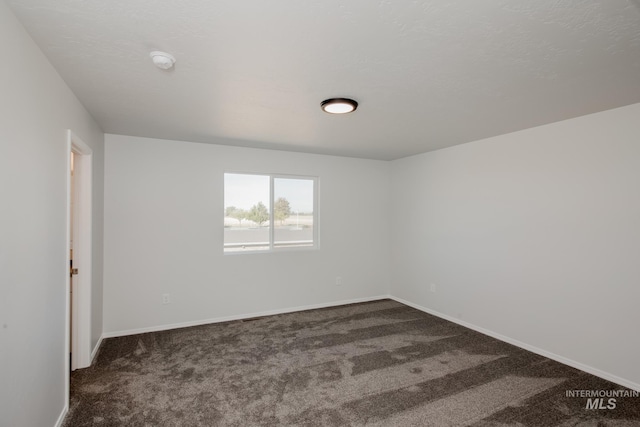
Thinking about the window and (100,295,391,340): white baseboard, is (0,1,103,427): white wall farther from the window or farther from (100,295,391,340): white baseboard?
the window

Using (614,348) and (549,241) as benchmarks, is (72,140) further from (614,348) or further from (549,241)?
(614,348)

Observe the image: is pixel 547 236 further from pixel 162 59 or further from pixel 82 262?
pixel 82 262

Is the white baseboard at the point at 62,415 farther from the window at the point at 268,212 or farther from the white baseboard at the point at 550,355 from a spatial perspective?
the white baseboard at the point at 550,355

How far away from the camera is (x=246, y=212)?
449 cm

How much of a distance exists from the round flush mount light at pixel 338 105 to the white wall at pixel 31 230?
1867mm

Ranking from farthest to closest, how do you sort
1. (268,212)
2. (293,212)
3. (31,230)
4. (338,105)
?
1. (293,212)
2. (268,212)
3. (338,105)
4. (31,230)

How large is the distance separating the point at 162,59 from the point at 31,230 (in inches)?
47.5

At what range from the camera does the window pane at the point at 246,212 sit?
14.4ft

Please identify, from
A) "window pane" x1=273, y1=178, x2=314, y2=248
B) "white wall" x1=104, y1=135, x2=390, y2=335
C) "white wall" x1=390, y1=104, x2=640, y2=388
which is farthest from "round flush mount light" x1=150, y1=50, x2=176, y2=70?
"white wall" x1=390, y1=104, x2=640, y2=388

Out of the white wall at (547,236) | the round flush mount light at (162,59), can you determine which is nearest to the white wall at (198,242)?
the white wall at (547,236)

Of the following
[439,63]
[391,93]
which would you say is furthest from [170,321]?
[439,63]

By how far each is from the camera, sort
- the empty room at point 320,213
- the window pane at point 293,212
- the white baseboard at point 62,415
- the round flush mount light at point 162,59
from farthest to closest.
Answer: the window pane at point 293,212 < the white baseboard at point 62,415 < the round flush mount light at point 162,59 < the empty room at point 320,213

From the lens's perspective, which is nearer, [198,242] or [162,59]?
[162,59]

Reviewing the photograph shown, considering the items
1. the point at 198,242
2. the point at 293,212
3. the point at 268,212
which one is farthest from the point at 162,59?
the point at 293,212
